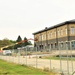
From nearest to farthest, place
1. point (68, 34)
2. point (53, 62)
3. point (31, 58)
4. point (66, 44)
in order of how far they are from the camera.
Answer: point (66, 44)
point (53, 62)
point (31, 58)
point (68, 34)

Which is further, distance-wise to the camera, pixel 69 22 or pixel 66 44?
pixel 69 22

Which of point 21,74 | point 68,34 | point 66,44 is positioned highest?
point 68,34

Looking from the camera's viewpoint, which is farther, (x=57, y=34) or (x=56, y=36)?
(x=56, y=36)

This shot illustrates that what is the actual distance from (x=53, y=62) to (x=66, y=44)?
8272 millimetres

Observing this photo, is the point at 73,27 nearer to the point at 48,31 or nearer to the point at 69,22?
the point at 69,22

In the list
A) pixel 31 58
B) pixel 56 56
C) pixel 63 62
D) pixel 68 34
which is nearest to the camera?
pixel 63 62

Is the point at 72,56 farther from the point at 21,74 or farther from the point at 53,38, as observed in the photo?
the point at 53,38

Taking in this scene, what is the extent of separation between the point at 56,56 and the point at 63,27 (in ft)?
165

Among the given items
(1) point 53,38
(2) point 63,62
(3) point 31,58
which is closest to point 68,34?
(1) point 53,38

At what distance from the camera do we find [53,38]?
8194cm

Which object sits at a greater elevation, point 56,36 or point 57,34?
point 57,34

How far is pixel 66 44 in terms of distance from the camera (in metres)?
18.3

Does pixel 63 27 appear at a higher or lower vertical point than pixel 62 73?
higher

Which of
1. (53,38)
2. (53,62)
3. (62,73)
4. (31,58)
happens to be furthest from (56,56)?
(53,38)
